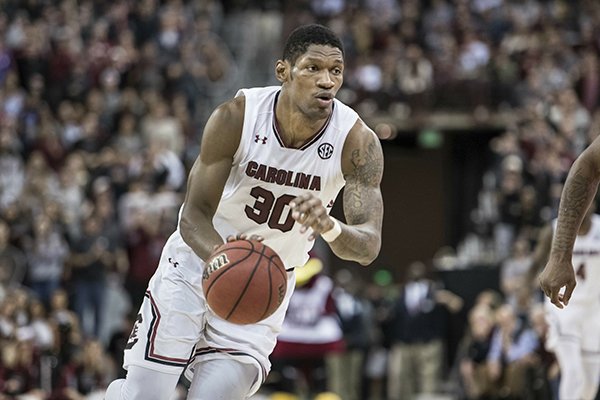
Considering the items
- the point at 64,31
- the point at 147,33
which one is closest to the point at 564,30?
the point at 147,33

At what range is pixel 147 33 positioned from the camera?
20.9 meters

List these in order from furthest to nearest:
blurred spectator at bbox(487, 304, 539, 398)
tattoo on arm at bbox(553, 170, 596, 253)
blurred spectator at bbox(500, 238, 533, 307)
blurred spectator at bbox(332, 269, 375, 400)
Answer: blurred spectator at bbox(332, 269, 375, 400)
blurred spectator at bbox(500, 238, 533, 307)
blurred spectator at bbox(487, 304, 539, 398)
tattoo on arm at bbox(553, 170, 596, 253)

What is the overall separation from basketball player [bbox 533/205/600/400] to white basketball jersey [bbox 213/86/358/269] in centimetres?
378

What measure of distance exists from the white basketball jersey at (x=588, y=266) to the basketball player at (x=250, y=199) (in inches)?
145

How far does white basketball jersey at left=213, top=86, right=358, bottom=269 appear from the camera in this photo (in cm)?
664

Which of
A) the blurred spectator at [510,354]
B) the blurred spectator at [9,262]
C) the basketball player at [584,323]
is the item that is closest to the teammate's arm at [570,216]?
the basketball player at [584,323]

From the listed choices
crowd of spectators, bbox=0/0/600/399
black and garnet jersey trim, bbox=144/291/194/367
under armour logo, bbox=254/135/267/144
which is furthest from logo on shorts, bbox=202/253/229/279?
crowd of spectators, bbox=0/0/600/399

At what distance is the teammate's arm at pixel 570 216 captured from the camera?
6.41 metres

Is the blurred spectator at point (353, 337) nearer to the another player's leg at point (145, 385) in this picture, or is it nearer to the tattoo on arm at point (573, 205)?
the another player's leg at point (145, 385)

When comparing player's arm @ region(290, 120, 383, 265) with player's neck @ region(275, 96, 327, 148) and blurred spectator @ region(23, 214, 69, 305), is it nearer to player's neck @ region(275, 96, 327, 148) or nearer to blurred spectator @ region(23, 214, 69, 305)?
player's neck @ region(275, 96, 327, 148)

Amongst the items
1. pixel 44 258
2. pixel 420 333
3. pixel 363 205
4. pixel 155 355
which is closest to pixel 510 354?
pixel 420 333

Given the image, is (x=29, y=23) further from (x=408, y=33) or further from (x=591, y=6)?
(x=591, y=6)

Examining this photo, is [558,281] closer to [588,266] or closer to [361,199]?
[361,199]

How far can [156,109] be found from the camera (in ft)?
60.4
